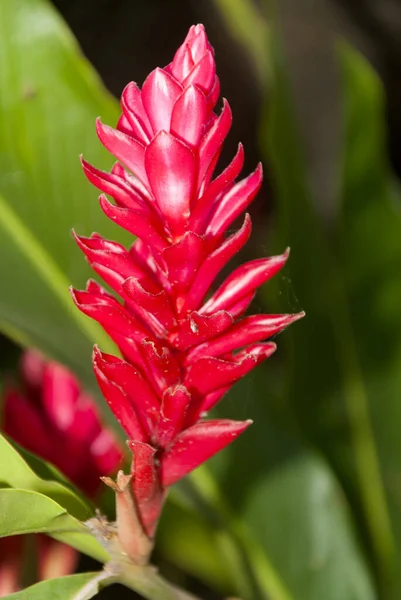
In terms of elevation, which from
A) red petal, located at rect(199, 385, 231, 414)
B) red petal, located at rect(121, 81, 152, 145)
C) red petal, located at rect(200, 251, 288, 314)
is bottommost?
red petal, located at rect(199, 385, 231, 414)

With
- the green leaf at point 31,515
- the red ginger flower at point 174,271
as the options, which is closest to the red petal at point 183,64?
the red ginger flower at point 174,271

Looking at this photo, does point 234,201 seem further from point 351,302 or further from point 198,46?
point 351,302

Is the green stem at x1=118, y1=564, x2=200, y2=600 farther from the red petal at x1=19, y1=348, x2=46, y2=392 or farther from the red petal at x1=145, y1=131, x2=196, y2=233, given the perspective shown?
the red petal at x1=19, y1=348, x2=46, y2=392

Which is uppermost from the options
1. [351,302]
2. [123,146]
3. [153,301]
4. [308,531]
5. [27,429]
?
[123,146]

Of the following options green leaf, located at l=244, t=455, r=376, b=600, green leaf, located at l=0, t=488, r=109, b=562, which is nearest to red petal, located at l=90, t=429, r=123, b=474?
green leaf, located at l=244, t=455, r=376, b=600

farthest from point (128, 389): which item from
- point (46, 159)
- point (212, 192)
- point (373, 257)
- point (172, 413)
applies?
point (373, 257)

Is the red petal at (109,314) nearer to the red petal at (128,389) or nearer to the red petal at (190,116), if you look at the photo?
the red petal at (128,389)
